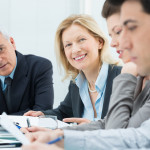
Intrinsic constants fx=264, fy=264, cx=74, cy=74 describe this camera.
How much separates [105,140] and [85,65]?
4.13ft

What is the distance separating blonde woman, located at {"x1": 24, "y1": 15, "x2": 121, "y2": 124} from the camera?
6.93 feet

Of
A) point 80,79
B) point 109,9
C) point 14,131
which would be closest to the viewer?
point 14,131

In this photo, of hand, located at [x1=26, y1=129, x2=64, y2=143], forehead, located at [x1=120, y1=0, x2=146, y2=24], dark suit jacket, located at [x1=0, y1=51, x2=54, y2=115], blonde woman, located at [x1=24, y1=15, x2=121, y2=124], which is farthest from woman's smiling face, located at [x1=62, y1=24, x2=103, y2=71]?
hand, located at [x1=26, y1=129, x2=64, y2=143]

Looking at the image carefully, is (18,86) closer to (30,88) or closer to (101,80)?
(30,88)

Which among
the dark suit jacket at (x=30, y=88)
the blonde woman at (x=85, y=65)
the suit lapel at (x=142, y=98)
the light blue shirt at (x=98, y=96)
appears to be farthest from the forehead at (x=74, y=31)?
the suit lapel at (x=142, y=98)

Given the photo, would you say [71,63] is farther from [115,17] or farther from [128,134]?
[128,134]

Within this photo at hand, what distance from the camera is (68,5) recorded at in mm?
4223

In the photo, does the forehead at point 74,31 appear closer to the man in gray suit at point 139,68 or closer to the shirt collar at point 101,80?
the shirt collar at point 101,80

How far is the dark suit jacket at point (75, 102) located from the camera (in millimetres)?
1991

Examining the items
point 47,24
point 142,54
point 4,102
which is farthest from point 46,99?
point 47,24

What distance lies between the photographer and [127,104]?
1155 mm

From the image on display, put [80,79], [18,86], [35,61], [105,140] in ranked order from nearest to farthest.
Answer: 1. [105,140]
2. [80,79]
3. [18,86]
4. [35,61]

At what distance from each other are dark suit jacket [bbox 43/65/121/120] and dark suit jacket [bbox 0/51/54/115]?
259 millimetres

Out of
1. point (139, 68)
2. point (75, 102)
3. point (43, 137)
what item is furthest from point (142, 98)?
point (75, 102)
